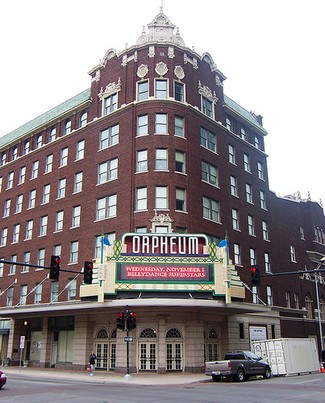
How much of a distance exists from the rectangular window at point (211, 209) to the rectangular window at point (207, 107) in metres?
8.75

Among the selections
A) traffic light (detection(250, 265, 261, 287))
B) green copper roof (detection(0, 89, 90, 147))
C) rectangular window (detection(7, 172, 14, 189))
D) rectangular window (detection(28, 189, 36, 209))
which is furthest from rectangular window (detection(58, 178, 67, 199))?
traffic light (detection(250, 265, 261, 287))

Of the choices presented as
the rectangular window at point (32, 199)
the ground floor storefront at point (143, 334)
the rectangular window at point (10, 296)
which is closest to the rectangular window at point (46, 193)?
the rectangular window at point (32, 199)

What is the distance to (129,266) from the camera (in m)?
34.6

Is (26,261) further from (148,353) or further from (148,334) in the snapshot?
(148,353)

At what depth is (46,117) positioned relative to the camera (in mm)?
54812

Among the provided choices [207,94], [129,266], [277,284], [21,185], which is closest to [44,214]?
[21,185]

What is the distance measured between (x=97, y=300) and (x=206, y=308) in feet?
27.0

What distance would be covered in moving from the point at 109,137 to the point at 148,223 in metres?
10.7

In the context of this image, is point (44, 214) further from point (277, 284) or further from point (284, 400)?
point (284, 400)

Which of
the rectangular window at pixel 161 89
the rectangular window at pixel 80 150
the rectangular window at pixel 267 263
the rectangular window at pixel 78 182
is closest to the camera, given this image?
the rectangular window at pixel 161 89

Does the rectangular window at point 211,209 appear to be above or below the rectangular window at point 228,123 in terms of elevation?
below

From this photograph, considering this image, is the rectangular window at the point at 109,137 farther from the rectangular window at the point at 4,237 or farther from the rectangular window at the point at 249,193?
the rectangular window at the point at 4,237

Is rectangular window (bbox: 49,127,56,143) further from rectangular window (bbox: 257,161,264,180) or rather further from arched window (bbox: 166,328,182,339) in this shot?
arched window (bbox: 166,328,182,339)

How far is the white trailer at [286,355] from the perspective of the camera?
1375 inches
